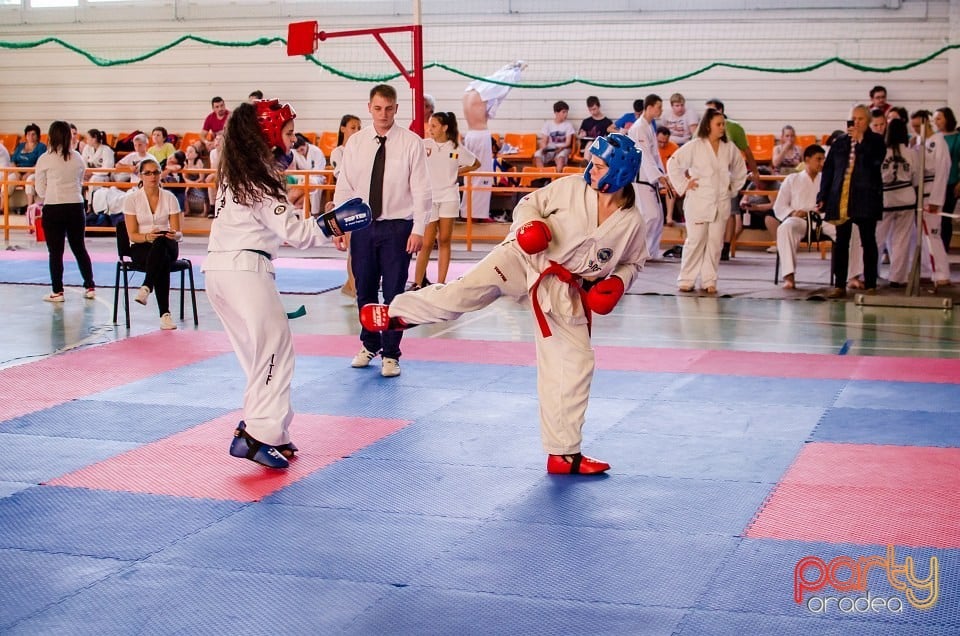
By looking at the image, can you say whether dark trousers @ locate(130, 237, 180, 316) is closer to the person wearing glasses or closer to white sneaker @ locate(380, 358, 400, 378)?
the person wearing glasses

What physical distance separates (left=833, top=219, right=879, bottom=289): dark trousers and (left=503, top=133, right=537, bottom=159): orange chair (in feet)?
22.8

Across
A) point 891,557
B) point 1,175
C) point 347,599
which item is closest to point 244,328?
point 347,599

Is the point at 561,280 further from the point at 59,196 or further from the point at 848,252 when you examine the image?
the point at 59,196

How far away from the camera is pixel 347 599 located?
3.94m

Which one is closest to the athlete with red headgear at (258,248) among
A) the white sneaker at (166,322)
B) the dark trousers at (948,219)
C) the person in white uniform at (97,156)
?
the white sneaker at (166,322)

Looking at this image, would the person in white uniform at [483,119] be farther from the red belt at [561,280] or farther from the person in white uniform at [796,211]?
the red belt at [561,280]

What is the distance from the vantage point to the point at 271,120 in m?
5.46

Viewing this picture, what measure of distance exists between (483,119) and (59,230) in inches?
300

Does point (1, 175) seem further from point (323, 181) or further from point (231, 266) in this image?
point (231, 266)

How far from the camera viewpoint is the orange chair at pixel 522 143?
17672 mm

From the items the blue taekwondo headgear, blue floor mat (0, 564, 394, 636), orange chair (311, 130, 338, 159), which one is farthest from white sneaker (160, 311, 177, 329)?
orange chair (311, 130, 338, 159)

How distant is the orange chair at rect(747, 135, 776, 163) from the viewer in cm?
1711

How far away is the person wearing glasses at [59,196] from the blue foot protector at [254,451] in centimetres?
628

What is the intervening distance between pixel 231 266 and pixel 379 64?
13.9 meters
